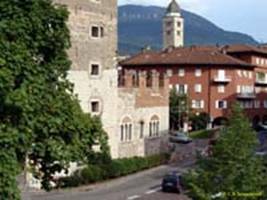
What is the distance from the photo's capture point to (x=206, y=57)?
97500mm

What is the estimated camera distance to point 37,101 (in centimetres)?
2098

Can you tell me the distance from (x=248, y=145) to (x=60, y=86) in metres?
6.00

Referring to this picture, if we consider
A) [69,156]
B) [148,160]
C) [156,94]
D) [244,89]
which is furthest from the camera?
[244,89]

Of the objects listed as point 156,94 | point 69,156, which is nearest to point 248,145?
point 69,156

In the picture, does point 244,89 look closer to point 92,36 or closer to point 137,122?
point 137,122

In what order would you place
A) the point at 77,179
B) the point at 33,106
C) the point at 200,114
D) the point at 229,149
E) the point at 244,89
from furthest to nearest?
the point at 244,89, the point at 200,114, the point at 77,179, the point at 229,149, the point at 33,106

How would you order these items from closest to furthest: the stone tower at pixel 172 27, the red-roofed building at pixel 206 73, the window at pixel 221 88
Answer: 1. the red-roofed building at pixel 206 73
2. the window at pixel 221 88
3. the stone tower at pixel 172 27

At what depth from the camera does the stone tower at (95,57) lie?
4988cm

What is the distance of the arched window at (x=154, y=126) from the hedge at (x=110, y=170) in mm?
2663

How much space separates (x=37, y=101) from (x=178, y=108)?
65.2m

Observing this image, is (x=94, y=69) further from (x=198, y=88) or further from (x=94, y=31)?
(x=198, y=88)

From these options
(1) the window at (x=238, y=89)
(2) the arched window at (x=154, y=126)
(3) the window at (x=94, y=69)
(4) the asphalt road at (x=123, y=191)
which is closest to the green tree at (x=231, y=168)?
(4) the asphalt road at (x=123, y=191)

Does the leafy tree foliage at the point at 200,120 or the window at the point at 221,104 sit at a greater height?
the window at the point at 221,104

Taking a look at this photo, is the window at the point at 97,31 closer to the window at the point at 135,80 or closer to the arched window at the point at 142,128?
the window at the point at 135,80
